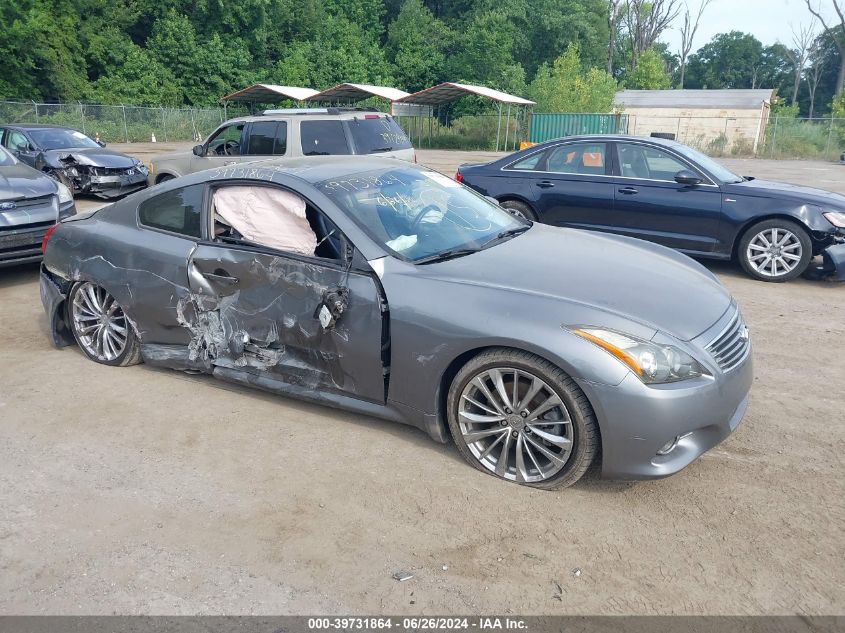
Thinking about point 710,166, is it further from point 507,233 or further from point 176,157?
point 176,157

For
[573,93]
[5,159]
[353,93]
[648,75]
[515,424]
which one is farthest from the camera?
[648,75]

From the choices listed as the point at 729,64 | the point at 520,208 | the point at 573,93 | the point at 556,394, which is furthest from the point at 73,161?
the point at 729,64

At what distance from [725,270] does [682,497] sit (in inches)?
220

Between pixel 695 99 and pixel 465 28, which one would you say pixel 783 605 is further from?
pixel 465 28

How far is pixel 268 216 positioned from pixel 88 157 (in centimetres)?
1100

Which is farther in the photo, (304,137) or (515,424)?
(304,137)

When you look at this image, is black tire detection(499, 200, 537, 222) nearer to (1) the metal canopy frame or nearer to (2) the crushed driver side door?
(2) the crushed driver side door

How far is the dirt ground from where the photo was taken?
9.10ft

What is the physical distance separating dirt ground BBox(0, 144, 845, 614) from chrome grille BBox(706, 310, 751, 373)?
0.61m

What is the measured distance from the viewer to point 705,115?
4306 centimetres

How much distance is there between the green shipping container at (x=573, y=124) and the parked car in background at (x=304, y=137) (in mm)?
23872

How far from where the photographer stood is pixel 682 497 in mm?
3434

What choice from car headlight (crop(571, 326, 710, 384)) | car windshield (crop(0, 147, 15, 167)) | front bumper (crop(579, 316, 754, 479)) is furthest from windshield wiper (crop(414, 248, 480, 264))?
car windshield (crop(0, 147, 15, 167))

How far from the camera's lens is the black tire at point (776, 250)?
7492 mm
